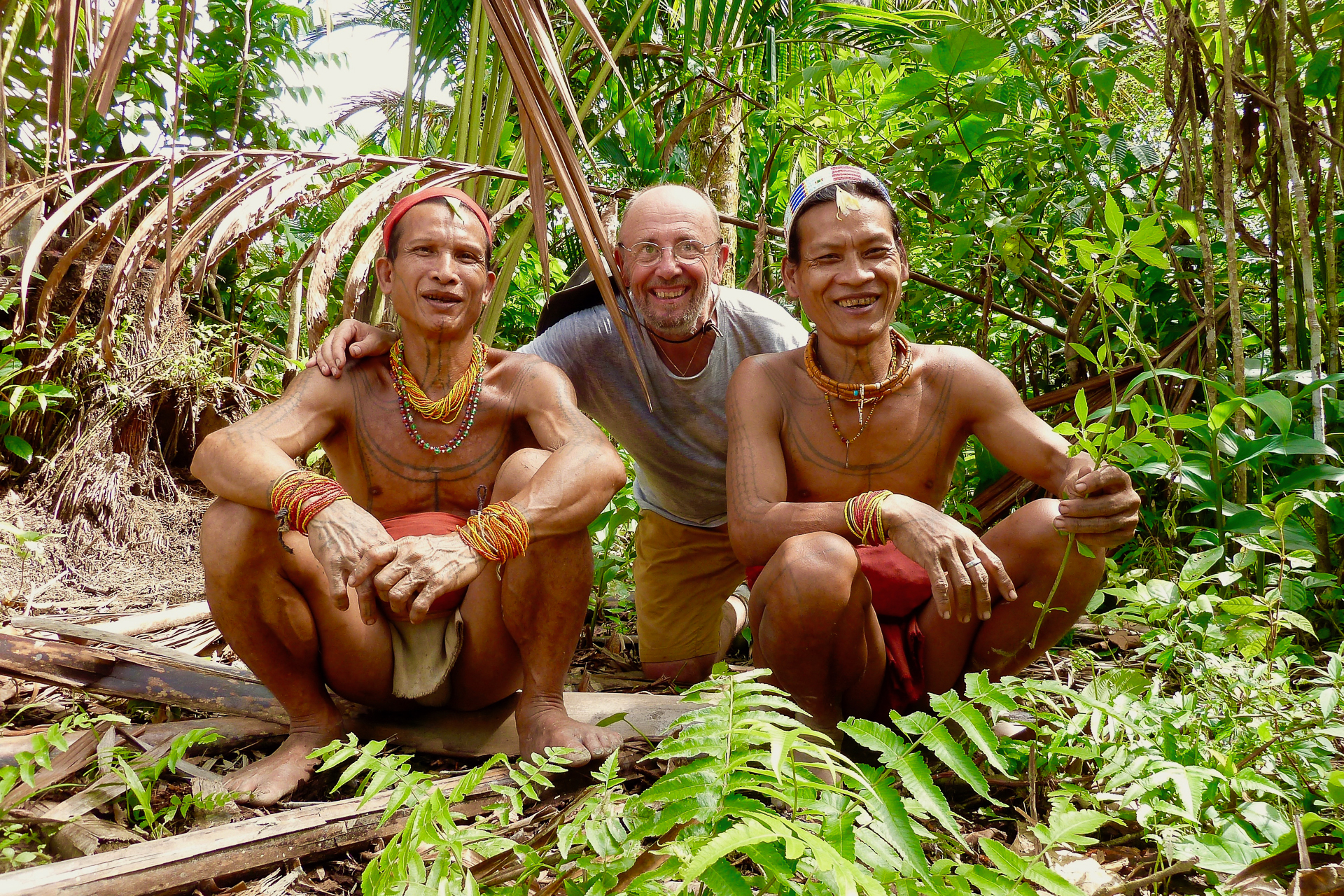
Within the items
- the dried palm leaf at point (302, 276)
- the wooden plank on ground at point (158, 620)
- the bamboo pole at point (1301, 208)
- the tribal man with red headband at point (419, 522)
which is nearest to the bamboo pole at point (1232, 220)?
the bamboo pole at point (1301, 208)

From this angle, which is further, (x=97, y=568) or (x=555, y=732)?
(x=97, y=568)

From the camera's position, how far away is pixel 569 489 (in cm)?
250

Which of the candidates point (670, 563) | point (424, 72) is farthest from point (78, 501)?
point (670, 563)

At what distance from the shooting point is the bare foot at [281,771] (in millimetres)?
2371

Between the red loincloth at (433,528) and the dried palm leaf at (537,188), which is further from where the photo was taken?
the red loincloth at (433,528)

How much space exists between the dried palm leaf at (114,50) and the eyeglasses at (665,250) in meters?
1.88

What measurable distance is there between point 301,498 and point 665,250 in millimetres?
1432

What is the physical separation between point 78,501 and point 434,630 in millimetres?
3424

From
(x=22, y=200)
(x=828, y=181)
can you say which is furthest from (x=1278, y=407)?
(x=22, y=200)

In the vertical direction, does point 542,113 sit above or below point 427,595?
above

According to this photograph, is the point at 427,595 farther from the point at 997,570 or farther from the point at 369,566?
the point at 997,570

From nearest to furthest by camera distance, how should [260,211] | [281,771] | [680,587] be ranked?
[281,771], [260,211], [680,587]

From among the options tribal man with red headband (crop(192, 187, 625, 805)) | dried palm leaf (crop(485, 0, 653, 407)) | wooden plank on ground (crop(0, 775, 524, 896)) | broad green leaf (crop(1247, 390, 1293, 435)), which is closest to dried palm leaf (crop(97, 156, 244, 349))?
tribal man with red headband (crop(192, 187, 625, 805))

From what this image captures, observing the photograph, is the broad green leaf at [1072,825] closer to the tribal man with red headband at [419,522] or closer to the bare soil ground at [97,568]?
the tribal man with red headband at [419,522]
